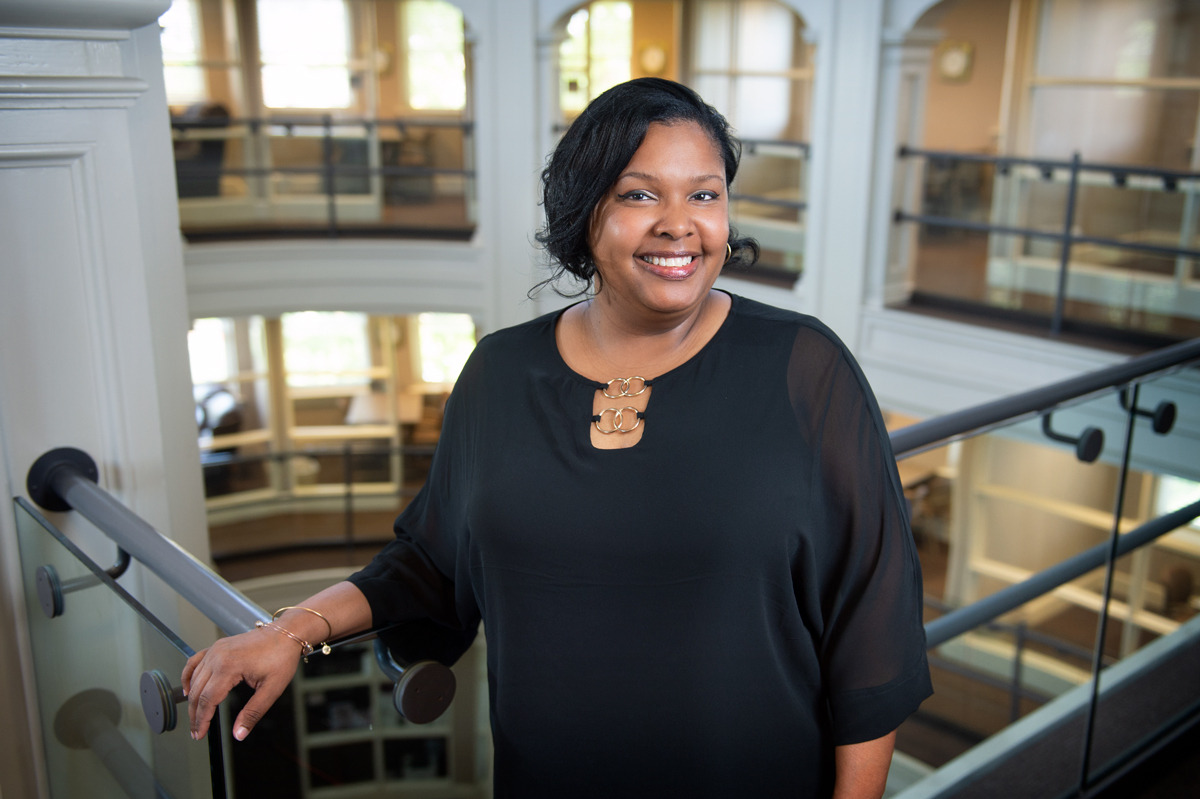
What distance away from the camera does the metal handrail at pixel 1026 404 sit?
1.53 meters

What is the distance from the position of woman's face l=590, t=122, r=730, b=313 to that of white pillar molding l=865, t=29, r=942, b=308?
16.3 feet

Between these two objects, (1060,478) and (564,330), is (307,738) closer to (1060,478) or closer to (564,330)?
(564,330)

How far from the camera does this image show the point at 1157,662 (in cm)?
231

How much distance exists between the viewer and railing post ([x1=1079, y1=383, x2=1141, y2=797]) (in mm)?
1979

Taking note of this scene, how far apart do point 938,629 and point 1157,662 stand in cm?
85

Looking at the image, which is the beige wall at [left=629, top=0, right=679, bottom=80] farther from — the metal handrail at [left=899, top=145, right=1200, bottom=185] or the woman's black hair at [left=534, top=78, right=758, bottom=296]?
the woman's black hair at [left=534, top=78, right=758, bottom=296]

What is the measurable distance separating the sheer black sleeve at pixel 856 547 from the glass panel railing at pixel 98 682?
64 cm

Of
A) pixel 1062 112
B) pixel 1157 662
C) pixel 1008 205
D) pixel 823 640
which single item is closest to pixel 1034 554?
pixel 1008 205

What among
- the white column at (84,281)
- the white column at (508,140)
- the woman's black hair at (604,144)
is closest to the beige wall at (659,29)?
the white column at (508,140)

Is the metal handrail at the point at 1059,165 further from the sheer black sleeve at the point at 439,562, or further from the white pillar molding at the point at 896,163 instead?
the sheer black sleeve at the point at 439,562

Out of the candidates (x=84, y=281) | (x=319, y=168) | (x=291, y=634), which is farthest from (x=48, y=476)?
(x=319, y=168)

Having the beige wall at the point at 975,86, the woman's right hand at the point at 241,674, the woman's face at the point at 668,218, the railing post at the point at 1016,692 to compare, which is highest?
the beige wall at the point at 975,86

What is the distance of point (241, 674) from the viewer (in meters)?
1.03

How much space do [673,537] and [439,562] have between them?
34cm
